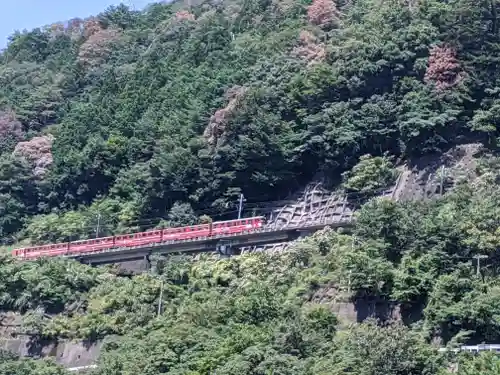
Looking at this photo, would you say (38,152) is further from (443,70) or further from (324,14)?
(443,70)

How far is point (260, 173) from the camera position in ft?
186

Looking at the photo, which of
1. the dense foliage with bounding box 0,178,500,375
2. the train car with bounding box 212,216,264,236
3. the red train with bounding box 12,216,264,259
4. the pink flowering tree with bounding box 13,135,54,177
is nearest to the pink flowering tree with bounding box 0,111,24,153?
the pink flowering tree with bounding box 13,135,54,177

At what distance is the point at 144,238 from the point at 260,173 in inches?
264

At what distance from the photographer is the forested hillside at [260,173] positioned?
132ft

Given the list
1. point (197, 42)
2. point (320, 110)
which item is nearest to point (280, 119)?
point (320, 110)

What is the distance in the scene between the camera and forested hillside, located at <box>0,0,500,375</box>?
40281mm

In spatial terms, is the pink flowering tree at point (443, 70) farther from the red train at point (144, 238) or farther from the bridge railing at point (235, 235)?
the red train at point (144, 238)

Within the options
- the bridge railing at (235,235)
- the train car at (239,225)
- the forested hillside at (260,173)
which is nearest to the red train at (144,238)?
the train car at (239,225)

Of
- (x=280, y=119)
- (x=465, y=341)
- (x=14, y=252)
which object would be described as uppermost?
(x=280, y=119)

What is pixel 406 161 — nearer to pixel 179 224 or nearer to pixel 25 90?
pixel 179 224

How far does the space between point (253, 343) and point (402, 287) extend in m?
6.07

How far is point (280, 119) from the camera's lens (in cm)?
5794

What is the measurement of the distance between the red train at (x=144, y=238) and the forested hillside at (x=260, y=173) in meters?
1.81

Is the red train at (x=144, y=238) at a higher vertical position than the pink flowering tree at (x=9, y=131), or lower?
lower
